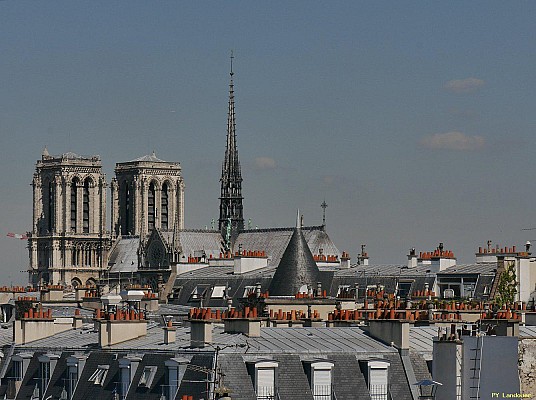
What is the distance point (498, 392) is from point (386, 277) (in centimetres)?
4973

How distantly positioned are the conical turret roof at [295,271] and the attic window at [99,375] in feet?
102

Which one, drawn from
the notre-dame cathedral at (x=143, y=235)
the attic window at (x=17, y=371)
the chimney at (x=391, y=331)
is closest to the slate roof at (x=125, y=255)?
the notre-dame cathedral at (x=143, y=235)

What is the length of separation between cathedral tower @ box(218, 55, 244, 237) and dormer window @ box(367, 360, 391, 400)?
125 m

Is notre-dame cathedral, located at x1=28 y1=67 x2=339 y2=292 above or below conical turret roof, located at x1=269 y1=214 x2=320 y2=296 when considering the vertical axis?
above

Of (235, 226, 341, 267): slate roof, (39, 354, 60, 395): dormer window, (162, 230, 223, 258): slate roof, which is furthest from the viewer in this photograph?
(162, 230, 223, 258): slate roof

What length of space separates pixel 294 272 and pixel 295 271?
0.09 metres

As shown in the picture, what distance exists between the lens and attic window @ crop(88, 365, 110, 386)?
4603 cm

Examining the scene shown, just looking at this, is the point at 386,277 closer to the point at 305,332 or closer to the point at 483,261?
the point at 483,261

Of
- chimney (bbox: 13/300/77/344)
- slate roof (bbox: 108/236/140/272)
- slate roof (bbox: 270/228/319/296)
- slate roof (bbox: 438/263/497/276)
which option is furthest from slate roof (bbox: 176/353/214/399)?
slate roof (bbox: 108/236/140/272)

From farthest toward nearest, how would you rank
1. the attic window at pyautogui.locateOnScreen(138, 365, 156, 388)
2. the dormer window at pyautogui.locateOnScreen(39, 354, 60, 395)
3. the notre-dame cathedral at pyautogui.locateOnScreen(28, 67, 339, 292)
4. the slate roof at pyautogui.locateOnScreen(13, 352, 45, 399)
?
the notre-dame cathedral at pyautogui.locateOnScreen(28, 67, 339, 292)
the slate roof at pyautogui.locateOnScreen(13, 352, 45, 399)
the dormer window at pyautogui.locateOnScreen(39, 354, 60, 395)
the attic window at pyautogui.locateOnScreen(138, 365, 156, 388)

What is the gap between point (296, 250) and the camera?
80.8 metres

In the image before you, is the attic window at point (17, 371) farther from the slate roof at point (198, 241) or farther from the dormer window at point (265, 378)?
the slate roof at point (198, 241)

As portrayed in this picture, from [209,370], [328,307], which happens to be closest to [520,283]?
[328,307]

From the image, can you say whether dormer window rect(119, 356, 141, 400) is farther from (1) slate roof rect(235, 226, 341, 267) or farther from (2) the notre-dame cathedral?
(2) the notre-dame cathedral
